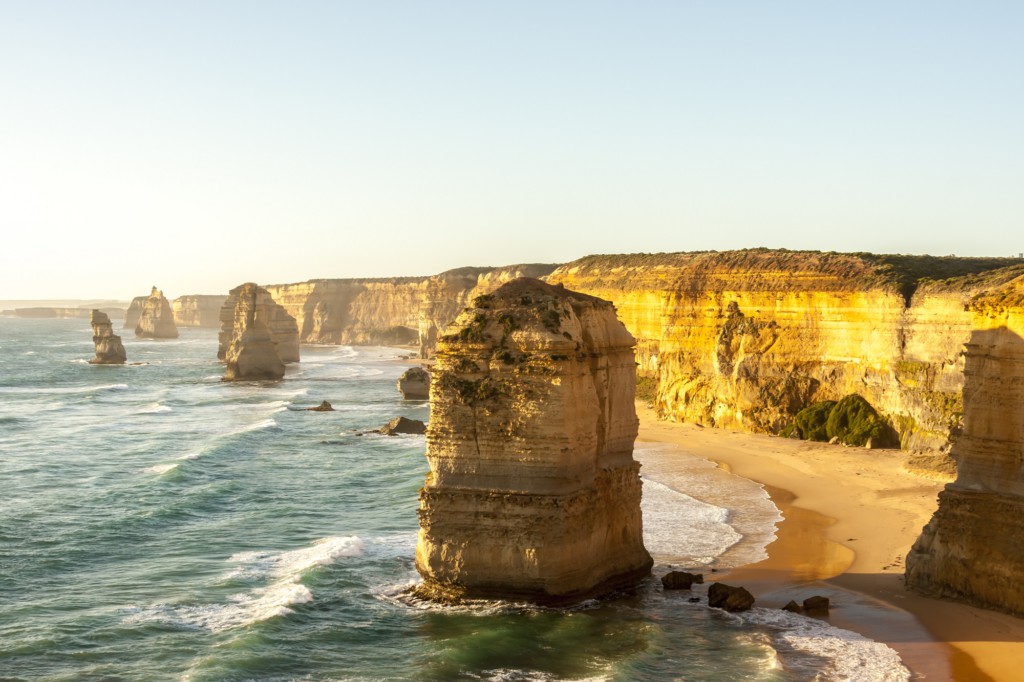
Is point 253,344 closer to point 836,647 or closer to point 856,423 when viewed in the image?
point 856,423

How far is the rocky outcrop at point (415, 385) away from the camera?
6775cm

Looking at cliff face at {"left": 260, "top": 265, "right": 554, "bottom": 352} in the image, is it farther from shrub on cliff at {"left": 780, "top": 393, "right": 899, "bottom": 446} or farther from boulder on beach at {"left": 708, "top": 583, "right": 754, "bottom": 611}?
boulder on beach at {"left": 708, "top": 583, "right": 754, "bottom": 611}

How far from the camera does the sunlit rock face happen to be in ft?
66.9

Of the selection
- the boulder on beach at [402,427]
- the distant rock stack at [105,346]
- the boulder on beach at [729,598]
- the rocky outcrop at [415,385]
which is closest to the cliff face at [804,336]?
the boulder on beach at [402,427]

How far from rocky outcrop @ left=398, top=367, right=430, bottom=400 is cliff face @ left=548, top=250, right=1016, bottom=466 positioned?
658 inches

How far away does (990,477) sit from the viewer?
2094 cm

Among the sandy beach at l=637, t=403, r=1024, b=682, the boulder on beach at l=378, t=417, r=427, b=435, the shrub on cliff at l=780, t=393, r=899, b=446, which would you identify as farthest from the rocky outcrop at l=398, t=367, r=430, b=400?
the shrub on cliff at l=780, t=393, r=899, b=446

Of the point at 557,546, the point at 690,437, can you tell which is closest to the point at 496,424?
the point at 557,546

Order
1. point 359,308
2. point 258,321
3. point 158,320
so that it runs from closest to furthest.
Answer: point 258,321 → point 359,308 → point 158,320

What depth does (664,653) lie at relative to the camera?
19.0 m

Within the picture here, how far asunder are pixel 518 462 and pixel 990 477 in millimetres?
10264

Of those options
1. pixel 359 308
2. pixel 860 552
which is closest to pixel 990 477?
pixel 860 552

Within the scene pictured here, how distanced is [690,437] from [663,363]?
28.1ft

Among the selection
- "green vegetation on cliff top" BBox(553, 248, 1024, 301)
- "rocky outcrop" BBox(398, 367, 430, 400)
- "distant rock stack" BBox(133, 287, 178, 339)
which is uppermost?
"green vegetation on cliff top" BBox(553, 248, 1024, 301)
